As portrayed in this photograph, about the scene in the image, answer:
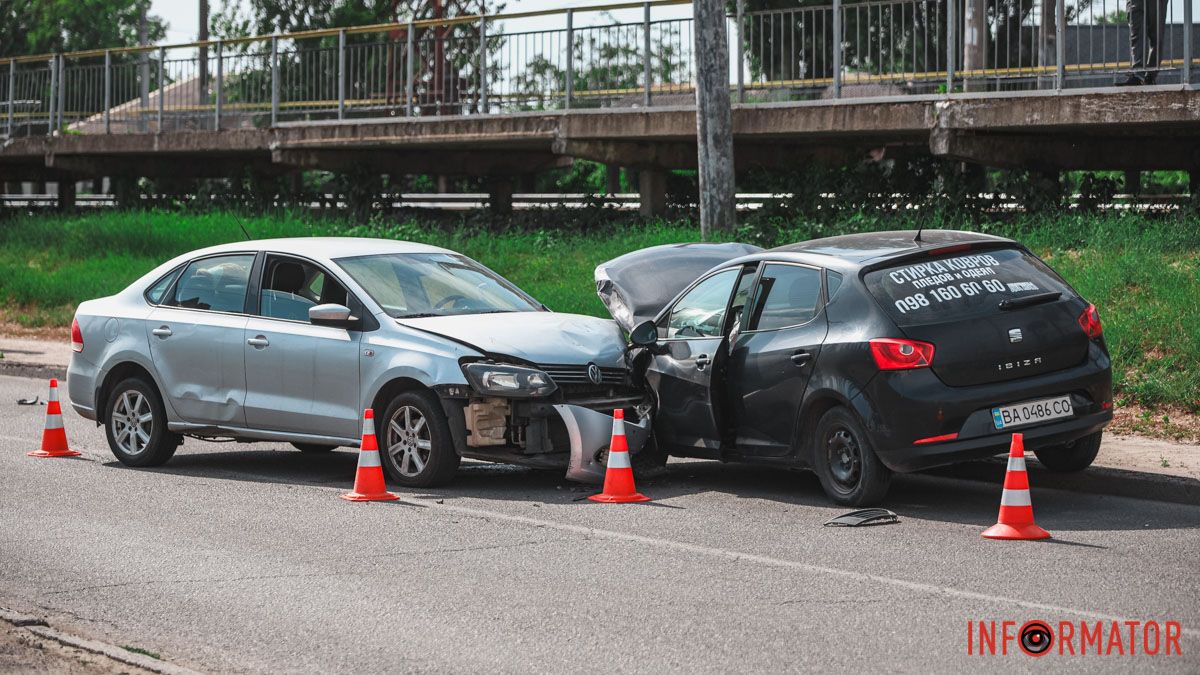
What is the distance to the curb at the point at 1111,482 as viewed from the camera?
A: 360 inches

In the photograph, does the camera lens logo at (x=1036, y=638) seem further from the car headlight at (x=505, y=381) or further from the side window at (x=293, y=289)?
the side window at (x=293, y=289)

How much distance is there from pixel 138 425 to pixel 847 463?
5222 millimetres

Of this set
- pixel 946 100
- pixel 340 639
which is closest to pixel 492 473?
pixel 340 639

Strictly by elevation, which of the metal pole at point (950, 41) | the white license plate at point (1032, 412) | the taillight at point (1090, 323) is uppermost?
the metal pole at point (950, 41)

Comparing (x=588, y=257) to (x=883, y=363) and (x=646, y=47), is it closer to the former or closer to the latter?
(x=646, y=47)

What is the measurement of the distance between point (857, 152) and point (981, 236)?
10.6 metres

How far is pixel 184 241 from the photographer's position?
83.7 feet

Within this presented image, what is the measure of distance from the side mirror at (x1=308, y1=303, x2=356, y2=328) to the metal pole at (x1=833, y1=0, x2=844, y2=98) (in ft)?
32.6

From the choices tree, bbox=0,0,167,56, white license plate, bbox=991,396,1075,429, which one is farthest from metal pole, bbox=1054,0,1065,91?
tree, bbox=0,0,167,56

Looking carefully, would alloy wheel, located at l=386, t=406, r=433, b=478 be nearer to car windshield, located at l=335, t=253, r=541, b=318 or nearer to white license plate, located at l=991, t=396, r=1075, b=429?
car windshield, located at l=335, t=253, r=541, b=318

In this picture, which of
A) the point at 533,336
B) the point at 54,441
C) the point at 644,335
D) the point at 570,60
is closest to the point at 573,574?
the point at 533,336

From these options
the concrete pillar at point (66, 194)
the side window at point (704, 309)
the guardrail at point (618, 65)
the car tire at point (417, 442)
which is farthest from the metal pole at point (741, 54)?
the concrete pillar at point (66, 194)

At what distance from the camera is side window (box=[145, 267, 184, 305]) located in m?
11.3

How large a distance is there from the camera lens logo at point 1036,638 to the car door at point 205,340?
6.08 m
